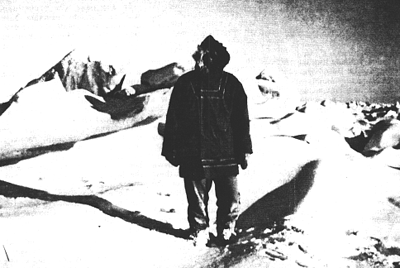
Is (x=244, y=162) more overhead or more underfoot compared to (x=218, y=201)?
more overhead

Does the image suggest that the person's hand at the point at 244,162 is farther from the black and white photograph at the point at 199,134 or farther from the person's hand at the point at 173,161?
the person's hand at the point at 173,161

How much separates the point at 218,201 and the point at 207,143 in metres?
0.30

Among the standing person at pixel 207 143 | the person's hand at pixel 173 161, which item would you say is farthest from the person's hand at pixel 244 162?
the person's hand at pixel 173 161

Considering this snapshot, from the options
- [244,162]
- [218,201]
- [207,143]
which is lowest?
[218,201]

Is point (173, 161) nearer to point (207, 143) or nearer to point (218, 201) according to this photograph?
point (207, 143)

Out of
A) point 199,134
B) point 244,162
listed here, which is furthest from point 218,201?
point 199,134

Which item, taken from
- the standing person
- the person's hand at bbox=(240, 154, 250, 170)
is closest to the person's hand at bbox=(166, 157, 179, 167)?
the standing person

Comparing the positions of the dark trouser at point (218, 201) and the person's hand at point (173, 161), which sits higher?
the person's hand at point (173, 161)

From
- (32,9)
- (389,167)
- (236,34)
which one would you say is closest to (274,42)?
(236,34)

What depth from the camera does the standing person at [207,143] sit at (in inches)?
83.0

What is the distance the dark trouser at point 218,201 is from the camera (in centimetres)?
210

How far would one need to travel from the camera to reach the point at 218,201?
216 centimetres

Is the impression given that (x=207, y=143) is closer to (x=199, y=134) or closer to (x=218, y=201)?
(x=199, y=134)

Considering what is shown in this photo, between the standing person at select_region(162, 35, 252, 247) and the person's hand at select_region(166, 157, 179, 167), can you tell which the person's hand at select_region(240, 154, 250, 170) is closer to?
the standing person at select_region(162, 35, 252, 247)
